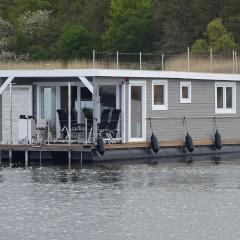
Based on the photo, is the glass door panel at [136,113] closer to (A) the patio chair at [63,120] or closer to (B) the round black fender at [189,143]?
(B) the round black fender at [189,143]

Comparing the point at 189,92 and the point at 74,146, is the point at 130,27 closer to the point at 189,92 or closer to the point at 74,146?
the point at 189,92

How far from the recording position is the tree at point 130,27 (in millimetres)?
83250

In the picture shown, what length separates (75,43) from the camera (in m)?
80.6

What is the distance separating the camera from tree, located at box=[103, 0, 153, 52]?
83.2 m

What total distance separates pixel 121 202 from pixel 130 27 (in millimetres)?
60886

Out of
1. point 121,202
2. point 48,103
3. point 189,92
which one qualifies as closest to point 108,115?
point 48,103

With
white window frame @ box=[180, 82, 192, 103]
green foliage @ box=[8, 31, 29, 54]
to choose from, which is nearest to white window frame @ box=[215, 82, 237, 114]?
white window frame @ box=[180, 82, 192, 103]

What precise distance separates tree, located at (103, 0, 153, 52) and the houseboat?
43405mm

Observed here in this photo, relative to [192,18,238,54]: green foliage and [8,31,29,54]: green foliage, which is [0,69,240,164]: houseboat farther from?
[8,31,29,54]: green foliage

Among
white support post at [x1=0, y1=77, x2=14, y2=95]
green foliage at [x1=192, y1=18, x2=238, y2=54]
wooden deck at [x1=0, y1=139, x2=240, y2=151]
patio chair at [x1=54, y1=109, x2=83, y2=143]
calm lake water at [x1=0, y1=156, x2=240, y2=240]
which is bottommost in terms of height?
calm lake water at [x1=0, y1=156, x2=240, y2=240]

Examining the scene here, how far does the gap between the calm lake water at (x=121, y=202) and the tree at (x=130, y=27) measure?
5005cm

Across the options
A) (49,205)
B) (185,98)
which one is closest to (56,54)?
(185,98)

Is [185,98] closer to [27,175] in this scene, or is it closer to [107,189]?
[27,175]

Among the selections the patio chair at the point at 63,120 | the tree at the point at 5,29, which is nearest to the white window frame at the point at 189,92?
the patio chair at the point at 63,120
